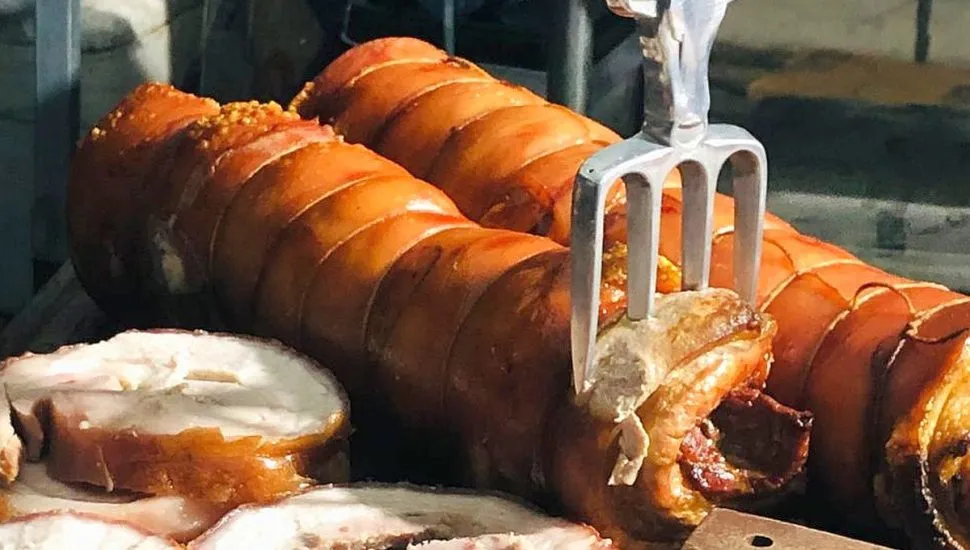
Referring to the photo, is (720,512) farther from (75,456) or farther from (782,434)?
(75,456)

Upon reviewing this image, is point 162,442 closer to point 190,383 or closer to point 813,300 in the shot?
point 190,383

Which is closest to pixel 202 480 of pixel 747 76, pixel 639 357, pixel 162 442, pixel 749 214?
pixel 162 442

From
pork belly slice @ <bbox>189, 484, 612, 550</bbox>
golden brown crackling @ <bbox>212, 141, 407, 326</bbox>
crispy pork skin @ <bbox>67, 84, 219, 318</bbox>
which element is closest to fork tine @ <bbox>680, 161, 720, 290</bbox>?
pork belly slice @ <bbox>189, 484, 612, 550</bbox>

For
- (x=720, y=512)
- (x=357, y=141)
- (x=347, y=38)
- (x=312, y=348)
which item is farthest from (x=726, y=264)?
(x=347, y=38)

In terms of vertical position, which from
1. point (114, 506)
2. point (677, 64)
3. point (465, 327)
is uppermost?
point (677, 64)

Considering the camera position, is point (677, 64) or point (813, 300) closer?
point (677, 64)

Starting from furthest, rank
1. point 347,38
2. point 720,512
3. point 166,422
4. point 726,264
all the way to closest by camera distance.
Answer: point 347,38
point 726,264
point 166,422
point 720,512

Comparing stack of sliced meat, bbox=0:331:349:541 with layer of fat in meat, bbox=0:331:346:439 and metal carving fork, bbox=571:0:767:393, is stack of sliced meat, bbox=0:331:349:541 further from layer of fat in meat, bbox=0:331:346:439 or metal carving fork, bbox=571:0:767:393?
metal carving fork, bbox=571:0:767:393
